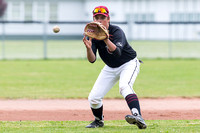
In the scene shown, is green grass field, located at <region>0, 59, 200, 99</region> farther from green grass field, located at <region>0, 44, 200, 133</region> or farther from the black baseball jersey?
the black baseball jersey

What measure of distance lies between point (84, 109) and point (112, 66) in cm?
268

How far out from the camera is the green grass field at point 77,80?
1107 centimetres

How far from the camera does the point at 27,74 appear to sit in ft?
49.6

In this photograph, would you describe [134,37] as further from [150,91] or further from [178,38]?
[150,91]

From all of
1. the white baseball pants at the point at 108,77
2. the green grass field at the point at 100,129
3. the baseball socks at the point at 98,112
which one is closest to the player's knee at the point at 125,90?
the white baseball pants at the point at 108,77

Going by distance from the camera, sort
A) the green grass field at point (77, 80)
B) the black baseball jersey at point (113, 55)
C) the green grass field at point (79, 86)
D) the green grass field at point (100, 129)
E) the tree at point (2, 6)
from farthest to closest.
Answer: the tree at point (2, 6) < the green grass field at point (77, 80) < the green grass field at point (79, 86) < the black baseball jersey at point (113, 55) < the green grass field at point (100, 129)

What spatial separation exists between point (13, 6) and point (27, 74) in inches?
1265

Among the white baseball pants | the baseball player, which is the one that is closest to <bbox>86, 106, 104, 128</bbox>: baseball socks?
the baseball player

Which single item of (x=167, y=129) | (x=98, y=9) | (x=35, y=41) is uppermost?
(x=98, y=9)

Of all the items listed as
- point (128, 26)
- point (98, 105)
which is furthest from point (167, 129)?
point (128, 26)

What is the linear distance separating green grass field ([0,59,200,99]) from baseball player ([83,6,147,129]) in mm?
4403

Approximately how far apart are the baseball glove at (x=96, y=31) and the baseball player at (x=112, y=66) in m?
0.13

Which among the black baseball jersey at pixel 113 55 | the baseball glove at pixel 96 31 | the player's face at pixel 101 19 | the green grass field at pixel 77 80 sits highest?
the player's face at pixel 101 19

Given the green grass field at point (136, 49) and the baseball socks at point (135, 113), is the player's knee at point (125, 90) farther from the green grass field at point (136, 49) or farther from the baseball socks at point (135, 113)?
the green grass field at point (136, 49)
